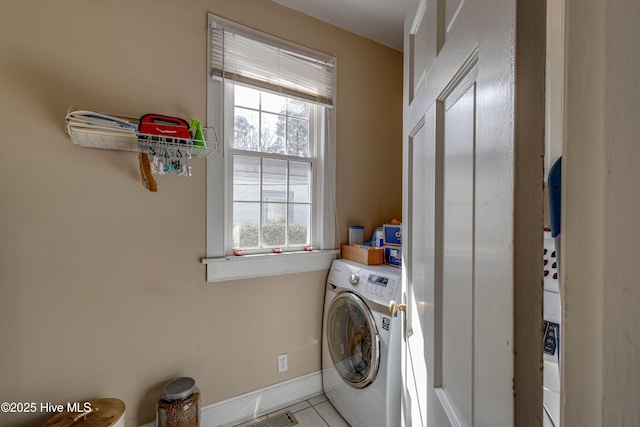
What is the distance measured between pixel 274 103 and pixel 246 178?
0.56 m

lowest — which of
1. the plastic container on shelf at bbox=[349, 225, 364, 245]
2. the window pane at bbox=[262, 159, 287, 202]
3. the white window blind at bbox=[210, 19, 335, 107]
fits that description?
the plastic container on shelf at bbox=[349, 225, 364, 245]

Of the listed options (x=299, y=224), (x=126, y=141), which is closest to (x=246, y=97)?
(x=126, y=141)

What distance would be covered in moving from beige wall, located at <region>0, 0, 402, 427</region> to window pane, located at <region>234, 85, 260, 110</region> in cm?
22

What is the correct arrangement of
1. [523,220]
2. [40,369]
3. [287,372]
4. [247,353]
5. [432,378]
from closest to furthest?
[523,220], [432,378], [40,369], [247,353], [287,372]

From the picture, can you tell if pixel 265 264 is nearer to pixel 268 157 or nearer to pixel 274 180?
pixel 274 180

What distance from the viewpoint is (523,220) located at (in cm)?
37

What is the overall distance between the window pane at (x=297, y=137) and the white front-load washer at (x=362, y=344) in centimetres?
84

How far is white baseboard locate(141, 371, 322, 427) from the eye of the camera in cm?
177

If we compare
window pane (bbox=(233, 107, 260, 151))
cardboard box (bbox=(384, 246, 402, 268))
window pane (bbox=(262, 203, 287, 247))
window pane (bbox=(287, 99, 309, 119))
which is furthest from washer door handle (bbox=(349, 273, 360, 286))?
window pane (bbox=(287, 99, 309, 119))

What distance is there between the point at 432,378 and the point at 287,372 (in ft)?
5.12

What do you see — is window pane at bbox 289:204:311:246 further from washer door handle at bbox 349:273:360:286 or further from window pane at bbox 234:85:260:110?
window pane at bbox 234:85:260:110

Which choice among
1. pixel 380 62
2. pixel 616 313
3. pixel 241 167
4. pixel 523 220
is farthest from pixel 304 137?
pixel 616 313

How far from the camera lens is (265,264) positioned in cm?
189

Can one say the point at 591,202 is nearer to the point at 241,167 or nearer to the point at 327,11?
the point at 241,167
